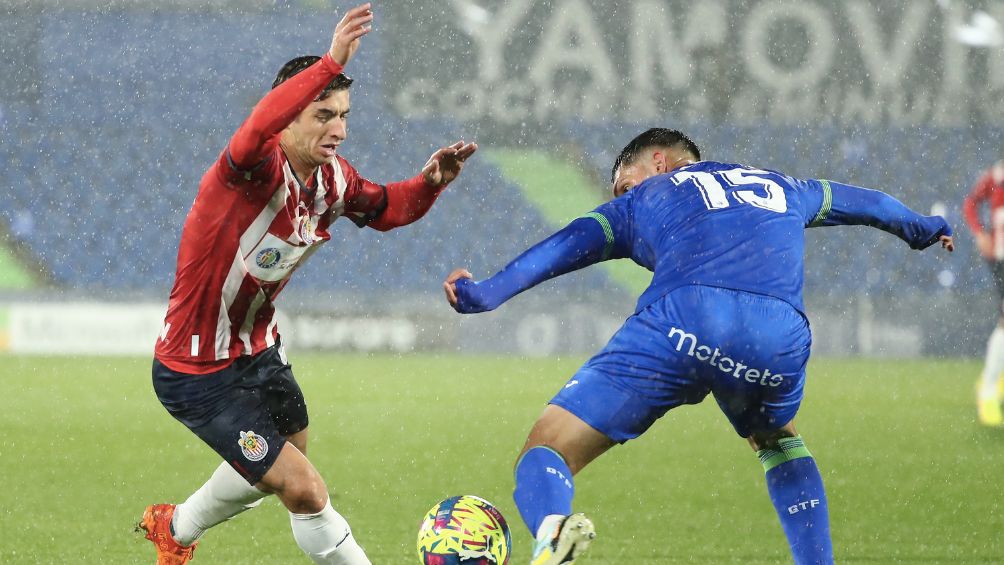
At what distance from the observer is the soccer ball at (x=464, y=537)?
324cm

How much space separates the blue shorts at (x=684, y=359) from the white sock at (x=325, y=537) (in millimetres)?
863

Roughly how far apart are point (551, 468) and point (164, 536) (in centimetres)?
160

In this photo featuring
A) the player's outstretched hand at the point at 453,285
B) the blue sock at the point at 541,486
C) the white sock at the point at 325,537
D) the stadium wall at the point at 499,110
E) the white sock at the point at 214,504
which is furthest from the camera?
the stadium wall at the point at 499,110

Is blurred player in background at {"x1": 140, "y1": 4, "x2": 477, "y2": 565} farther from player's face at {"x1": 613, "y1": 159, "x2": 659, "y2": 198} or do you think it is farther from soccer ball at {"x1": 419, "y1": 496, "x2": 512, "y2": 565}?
player's face at {"x1": 613, "y1": 159, "x2": 659, "y2": 198}

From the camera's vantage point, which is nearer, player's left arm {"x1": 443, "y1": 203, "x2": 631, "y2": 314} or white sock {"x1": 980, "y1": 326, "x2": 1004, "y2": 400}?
player's left arm {"x1": 443, "y1": 203, "x2": 631, "y2": 314}

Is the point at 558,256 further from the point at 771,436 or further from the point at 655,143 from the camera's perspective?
the point at 771,436

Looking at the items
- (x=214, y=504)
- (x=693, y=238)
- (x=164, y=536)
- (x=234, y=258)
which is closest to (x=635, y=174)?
(x=693, y=238)

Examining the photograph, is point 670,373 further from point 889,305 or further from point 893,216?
point 889,305

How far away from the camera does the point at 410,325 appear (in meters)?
13.6

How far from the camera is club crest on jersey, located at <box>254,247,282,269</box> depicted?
3568 mm

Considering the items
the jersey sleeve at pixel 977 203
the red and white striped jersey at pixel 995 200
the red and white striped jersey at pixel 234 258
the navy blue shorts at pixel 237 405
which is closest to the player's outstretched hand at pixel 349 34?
the red and white striped jersey at pixel 234 258

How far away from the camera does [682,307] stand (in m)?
3.18

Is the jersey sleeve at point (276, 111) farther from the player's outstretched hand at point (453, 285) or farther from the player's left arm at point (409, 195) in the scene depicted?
the player's left arm at point (409, 195)

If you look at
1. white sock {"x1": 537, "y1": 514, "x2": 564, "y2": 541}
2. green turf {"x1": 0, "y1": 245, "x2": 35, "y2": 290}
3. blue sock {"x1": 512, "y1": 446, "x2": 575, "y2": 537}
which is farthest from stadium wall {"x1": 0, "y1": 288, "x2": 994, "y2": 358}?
white sock {"x1": 537, "y1": 514, "x2": 564, "y2": 541}
